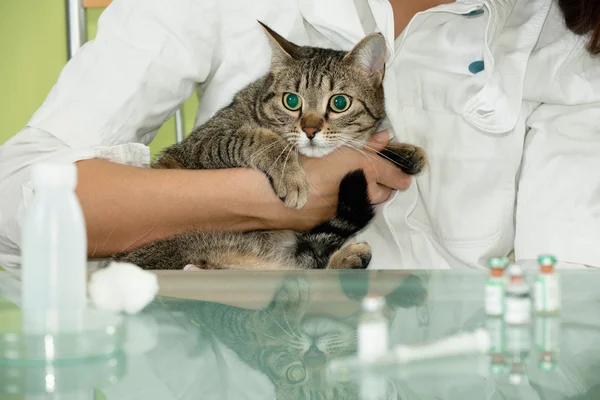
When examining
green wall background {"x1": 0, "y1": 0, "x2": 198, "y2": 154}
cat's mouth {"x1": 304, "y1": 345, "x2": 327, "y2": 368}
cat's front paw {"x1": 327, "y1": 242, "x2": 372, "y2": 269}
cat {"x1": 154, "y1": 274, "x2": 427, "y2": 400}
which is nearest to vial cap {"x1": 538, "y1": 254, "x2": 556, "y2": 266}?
cat {"x1": 154, "y1": 274, "x2": 427, "y2": 400}

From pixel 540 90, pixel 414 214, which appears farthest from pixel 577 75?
pixel 414 214

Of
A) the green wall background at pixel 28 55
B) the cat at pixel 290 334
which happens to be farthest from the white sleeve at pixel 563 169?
the green wall background at pixel 28 55

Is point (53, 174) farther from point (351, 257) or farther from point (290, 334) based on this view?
point (351, 257)

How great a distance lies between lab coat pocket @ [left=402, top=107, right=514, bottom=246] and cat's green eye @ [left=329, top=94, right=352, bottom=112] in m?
0.15

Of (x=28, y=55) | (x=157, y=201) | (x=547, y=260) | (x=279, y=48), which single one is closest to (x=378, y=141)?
(x=279, y=48)

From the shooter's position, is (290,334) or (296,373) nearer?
(296,373)

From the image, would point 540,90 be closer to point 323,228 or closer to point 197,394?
point 323,228

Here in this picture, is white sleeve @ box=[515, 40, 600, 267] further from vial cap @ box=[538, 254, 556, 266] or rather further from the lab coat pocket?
vial cap @ box=[538, 254, 556, 266]

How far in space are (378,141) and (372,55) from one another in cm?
18

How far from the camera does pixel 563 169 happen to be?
1.51m

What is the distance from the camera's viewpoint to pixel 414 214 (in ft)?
5.47

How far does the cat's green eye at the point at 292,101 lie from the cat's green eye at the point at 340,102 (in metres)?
0.07

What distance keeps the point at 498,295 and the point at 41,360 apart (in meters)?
0.47

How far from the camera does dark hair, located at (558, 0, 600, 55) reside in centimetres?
151
